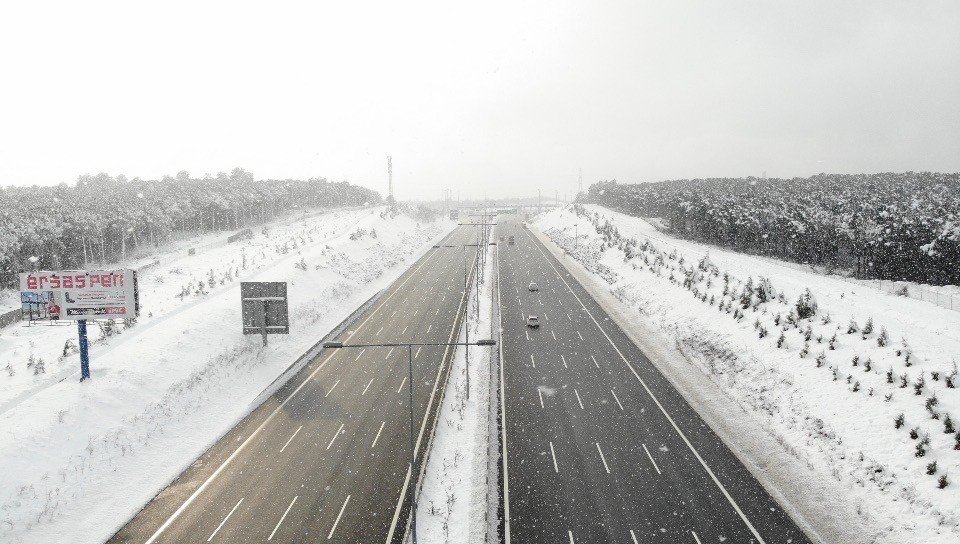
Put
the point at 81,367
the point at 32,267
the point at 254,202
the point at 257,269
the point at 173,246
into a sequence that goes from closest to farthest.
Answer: the point at 81,367
the point at 257,269
the point at 32,267
the point at 173,246
the point at 254,202

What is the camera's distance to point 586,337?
48.9m

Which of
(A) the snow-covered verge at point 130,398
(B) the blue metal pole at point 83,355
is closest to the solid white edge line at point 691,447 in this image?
(A) the snow-covered verge at point 130,398

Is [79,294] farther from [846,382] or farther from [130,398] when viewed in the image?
[846,382]

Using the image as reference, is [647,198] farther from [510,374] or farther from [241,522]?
[241,522]

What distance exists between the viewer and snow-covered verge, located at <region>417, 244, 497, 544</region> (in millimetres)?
21312

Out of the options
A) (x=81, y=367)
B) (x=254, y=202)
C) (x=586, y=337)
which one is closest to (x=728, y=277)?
(x=586, y=337)

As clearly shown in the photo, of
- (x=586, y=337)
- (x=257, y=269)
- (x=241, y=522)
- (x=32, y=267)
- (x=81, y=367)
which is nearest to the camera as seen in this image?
(x=241, y=522)

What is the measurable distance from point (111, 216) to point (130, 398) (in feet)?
245

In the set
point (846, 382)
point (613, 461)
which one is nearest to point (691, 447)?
point (613, 461)

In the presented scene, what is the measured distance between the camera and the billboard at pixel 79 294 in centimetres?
3136

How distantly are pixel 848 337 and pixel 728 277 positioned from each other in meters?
19.6

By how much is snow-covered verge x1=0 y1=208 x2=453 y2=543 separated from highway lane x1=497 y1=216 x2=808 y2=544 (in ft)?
61.2

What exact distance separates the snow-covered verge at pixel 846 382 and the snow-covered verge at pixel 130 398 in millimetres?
32220

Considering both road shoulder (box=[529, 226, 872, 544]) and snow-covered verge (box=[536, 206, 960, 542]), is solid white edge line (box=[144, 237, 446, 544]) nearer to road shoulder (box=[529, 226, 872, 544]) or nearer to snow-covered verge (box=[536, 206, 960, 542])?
road shoulder (box=[529, 226, 872, 544])
